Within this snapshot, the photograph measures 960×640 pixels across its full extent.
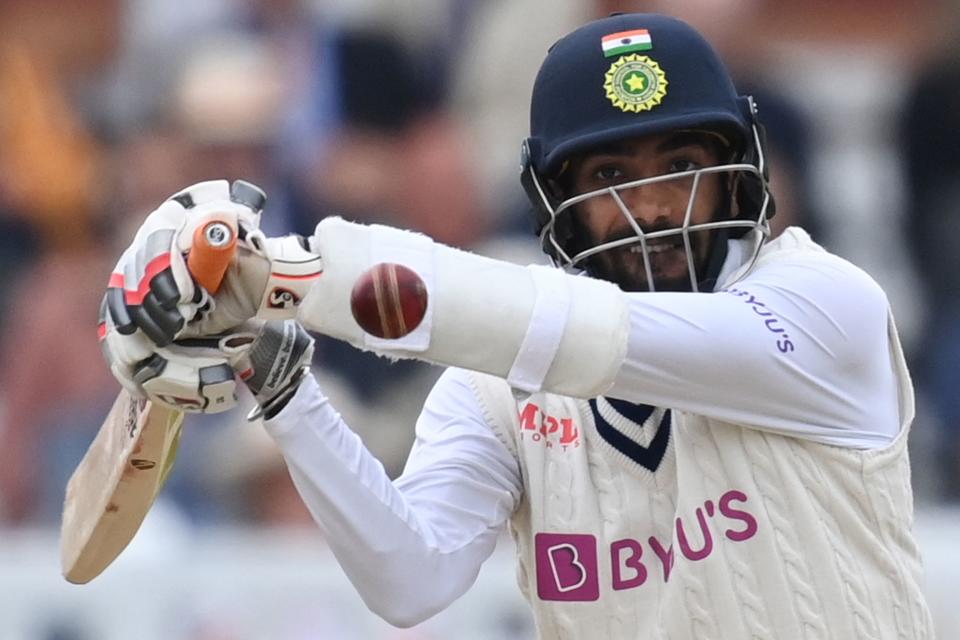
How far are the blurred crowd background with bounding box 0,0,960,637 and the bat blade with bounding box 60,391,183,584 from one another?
2627mm

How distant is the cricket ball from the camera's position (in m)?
2.56

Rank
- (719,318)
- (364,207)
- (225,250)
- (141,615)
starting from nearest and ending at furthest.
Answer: (225,250) → (719,318) → (141,615) → (364,207)

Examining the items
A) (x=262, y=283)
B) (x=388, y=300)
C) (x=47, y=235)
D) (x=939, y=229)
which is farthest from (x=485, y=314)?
(x=47, y=235)

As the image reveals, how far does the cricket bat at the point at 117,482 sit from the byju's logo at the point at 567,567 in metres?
0.60

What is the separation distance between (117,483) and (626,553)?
30.6 inches

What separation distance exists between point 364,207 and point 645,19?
118 inches

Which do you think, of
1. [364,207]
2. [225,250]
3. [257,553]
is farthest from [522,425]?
[364,207]

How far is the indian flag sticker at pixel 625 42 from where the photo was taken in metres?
3.19

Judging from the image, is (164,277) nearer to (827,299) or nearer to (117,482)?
(117,482)

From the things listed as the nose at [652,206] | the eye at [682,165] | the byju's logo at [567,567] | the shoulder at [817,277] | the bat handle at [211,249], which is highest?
the bat handle at [211,249]

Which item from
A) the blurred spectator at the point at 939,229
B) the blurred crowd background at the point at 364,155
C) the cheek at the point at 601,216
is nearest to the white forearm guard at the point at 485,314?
the cheek at the point at 601,216

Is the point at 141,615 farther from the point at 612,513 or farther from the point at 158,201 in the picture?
the point at 612,513

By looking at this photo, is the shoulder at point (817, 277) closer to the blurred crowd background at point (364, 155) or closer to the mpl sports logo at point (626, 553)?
the mpl sports logo at point (626, 553)

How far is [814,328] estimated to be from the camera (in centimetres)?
293
